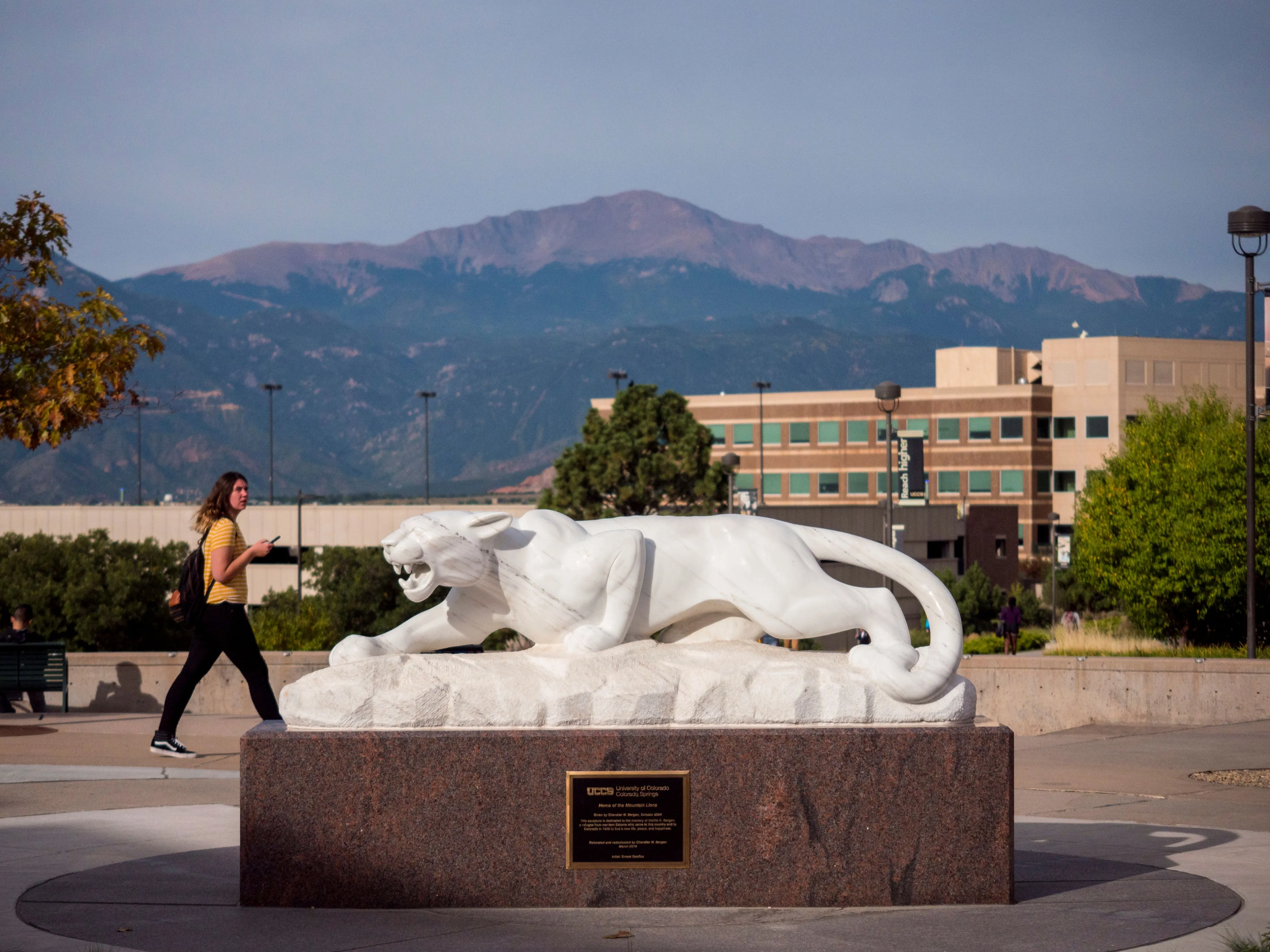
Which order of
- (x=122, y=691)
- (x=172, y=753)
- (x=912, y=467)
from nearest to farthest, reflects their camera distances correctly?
(x=172, y=753)
(x=122, y=691)
(x=912, y=467)

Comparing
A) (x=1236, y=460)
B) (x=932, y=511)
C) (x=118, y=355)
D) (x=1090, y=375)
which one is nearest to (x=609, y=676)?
(x=118, y=355)

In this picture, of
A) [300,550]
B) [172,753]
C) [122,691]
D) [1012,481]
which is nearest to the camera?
[172,753]

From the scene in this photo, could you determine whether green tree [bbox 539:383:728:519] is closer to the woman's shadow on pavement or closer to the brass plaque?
the woman's shadow on pavement

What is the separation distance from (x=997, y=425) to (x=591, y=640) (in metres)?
78.9

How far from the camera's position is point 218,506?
33.0 feet

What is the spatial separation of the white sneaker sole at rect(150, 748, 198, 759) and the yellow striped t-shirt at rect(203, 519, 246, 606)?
1.91 m

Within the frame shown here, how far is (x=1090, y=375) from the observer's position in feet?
269

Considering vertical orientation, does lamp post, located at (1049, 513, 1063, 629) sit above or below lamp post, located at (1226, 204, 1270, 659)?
below

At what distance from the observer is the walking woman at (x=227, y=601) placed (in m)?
9.96

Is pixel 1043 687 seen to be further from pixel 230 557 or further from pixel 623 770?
pixel 623 770

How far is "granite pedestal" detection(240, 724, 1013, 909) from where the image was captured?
6707 millimetres

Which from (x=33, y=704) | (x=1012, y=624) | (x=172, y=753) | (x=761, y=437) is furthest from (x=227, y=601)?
(x=761, y=437)

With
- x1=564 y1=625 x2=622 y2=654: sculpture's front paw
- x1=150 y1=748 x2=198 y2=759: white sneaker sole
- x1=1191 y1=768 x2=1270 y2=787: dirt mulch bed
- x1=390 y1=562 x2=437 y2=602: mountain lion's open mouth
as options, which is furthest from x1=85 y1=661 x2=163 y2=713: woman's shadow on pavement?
x1=1191 y1=768 x2=1270 y2=787: dirt mulch bed

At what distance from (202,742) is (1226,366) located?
8267cm
